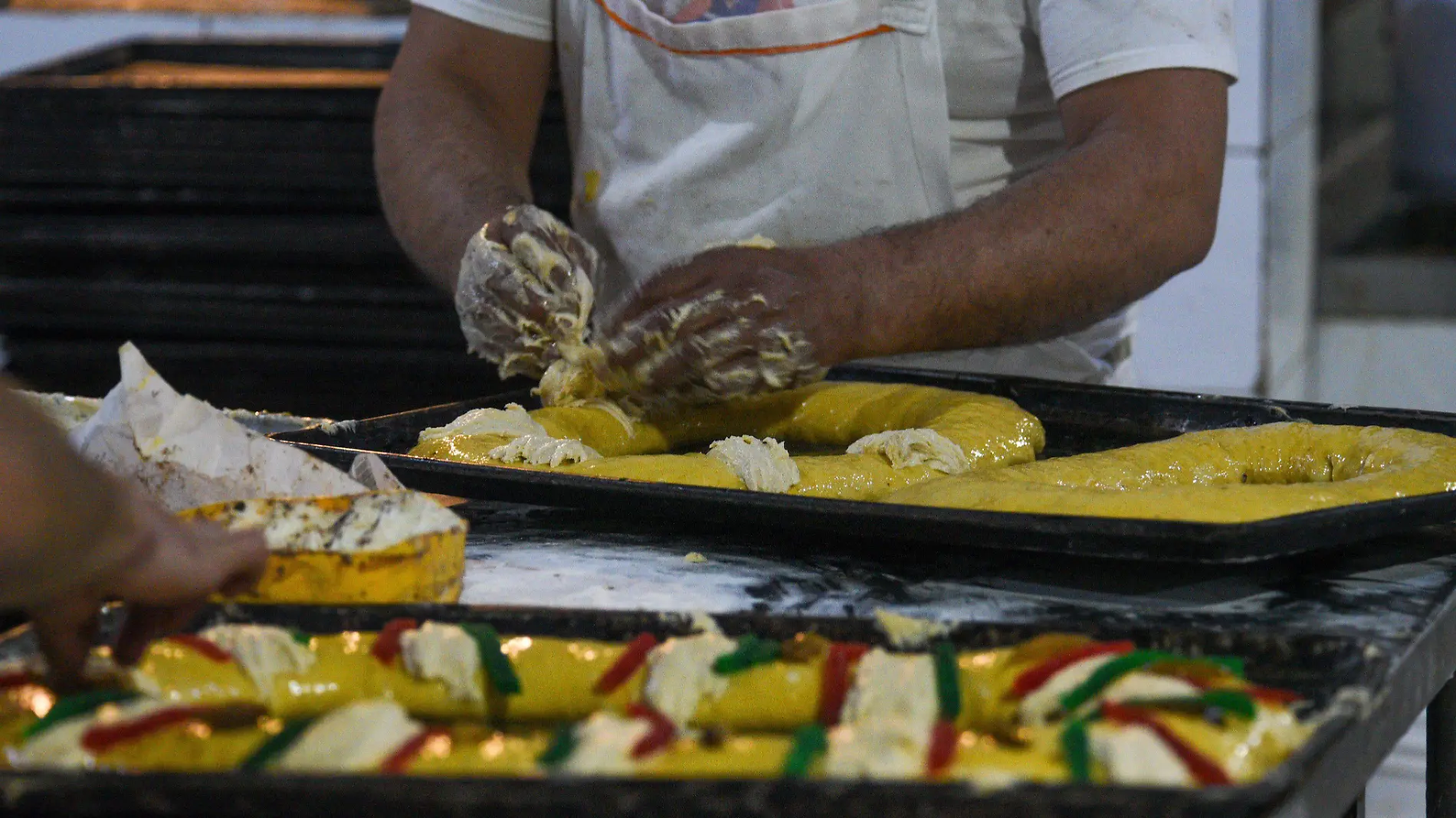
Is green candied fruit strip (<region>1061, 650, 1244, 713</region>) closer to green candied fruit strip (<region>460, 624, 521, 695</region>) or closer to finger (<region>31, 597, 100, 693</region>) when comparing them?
green candied fruit strip (<region>460, 624, 521, 695</region>)

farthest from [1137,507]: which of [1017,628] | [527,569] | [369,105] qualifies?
[369,105]

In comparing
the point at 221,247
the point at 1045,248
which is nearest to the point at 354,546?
the point at 1045,248

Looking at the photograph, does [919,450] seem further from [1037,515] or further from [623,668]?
[623,668]

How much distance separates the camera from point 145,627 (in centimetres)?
93

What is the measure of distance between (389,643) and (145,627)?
15 centimetres

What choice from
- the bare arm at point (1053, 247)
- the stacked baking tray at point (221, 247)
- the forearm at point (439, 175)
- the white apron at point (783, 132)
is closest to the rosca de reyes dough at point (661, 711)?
the bare arm at point (1053, 247)

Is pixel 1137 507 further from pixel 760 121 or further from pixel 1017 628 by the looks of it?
pixel 760 121

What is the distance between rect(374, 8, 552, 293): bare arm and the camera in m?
2.17

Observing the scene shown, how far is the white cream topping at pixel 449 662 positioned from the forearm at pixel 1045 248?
83 centimetres

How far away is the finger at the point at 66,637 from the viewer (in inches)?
33.4

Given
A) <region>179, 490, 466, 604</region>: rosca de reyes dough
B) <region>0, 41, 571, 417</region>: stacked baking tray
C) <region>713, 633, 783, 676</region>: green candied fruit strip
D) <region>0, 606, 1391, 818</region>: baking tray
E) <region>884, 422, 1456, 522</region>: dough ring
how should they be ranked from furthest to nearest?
<region>0, 41, 571, 417</region>: stacked baking tray
<region>884, 422, 1456, 522</region>: dough ring
<region>179, 490, 466, 604</region>: rosca de reyes dough
<region>713, 633, 783, 676</region>: green candied fruit strip
<region>0, 606, 1391, 818</region>: baking tray

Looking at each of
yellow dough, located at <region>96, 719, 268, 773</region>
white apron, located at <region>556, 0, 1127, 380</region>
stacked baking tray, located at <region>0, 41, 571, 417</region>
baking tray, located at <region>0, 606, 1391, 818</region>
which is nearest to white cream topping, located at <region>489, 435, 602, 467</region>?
white apron, located at <region>556, 0, 1127, 380</region>

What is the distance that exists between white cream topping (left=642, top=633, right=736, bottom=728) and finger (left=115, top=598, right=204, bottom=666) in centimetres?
30

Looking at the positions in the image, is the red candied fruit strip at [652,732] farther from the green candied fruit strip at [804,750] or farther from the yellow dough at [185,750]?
the yellow dough at [185,750]
